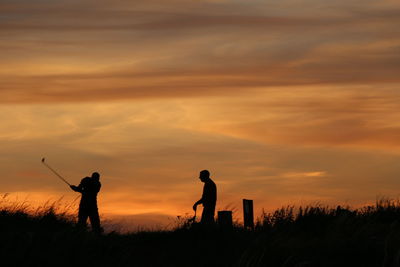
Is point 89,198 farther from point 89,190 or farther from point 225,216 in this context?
point 225,216

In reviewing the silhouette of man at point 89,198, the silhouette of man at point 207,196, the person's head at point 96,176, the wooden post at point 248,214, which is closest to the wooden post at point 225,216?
the silhouette of man at point 207,196

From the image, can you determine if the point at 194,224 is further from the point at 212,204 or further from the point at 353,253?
the point at 353,253

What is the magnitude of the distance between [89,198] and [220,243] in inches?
265

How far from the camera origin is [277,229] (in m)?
18.8

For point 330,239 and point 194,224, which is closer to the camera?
point 330,239

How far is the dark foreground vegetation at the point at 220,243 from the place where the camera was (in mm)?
14891

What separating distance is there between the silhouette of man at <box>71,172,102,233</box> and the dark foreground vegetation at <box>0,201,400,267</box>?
1.84 m

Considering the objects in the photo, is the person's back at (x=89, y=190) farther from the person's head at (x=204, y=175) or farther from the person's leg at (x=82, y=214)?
the person's head at (x=204, y=175)

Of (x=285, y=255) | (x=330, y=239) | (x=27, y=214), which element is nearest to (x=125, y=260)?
(x=285, y=255)

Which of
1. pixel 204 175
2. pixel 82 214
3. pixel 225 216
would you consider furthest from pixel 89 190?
pixel 225 216

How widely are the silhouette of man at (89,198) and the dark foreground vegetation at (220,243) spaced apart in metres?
1.84

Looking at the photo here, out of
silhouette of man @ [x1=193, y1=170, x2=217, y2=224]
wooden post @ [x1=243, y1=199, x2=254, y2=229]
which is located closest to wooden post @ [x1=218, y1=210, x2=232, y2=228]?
silhouette of man @ [x1=193, y1=170, x2=217, y2=224]

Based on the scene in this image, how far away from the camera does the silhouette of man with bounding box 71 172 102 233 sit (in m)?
23.5

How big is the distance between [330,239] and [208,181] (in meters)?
6.84
